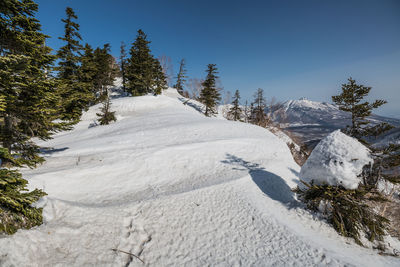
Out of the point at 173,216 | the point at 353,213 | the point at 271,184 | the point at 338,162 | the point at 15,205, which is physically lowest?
the point at 173,216

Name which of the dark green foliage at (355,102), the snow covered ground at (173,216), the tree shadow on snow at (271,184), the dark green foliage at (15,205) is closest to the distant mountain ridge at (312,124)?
the dark green foliage at (355,102)

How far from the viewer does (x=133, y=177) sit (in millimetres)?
7555

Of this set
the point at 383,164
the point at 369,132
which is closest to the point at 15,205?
the point at 383,164

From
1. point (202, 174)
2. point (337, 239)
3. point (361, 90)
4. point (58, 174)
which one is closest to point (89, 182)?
point (58, 174)

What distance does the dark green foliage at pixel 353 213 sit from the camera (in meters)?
4.46

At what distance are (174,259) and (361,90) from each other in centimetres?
1058

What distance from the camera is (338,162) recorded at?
4.91m

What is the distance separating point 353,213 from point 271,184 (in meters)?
2.88

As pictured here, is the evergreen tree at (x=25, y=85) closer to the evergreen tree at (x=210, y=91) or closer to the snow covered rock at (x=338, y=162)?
the snow covered rock at (x=338, y=162)

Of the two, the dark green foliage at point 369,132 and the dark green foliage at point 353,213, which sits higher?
the dark green foliage at point 369,132

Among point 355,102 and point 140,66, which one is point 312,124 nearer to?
point 140,66

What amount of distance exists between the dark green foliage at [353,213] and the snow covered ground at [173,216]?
16.1 inches

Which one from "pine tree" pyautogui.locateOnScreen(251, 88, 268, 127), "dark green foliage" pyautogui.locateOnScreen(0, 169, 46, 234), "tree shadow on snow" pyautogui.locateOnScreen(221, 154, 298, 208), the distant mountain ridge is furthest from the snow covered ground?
"pine tree" pyautogui.locateOnScreen(251, 88, 268, 127)

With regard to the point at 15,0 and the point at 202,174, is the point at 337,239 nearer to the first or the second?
the point at 202,174
